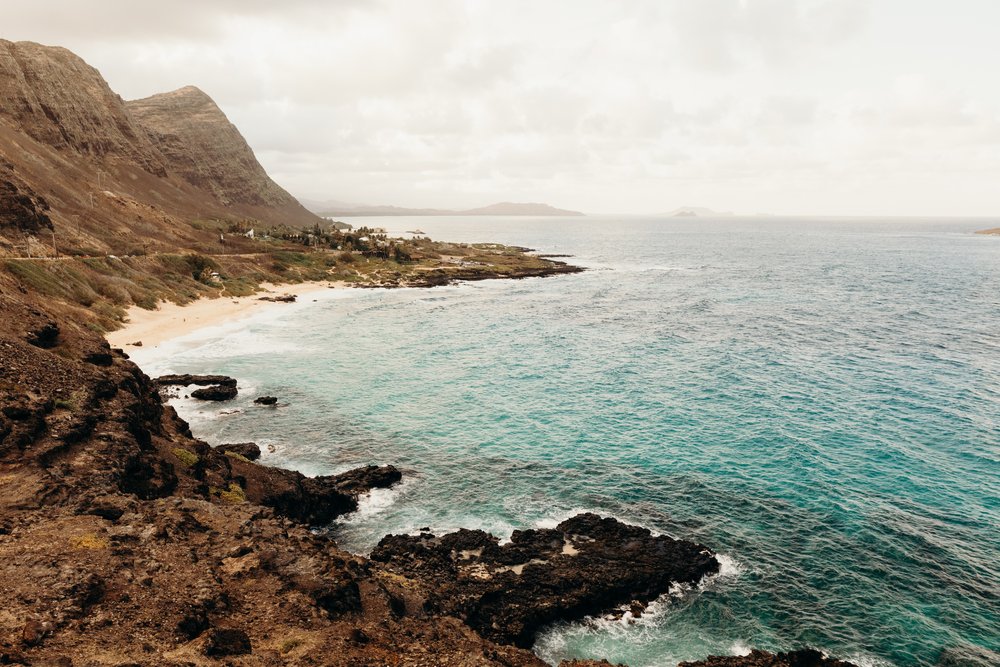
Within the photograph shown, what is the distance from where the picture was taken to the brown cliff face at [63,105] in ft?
384

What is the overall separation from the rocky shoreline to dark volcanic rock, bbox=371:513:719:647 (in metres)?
0.08

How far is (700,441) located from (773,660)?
64.9 feet

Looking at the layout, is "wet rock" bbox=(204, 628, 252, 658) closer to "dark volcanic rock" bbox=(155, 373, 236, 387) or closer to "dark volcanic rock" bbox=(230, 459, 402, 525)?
"dark volcanic rock" bbox=(230, 459, 402, 525)

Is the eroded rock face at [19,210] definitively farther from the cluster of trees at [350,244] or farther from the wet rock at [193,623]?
the wet rock at [193,623]

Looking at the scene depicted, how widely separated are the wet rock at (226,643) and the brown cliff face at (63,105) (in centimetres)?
14581

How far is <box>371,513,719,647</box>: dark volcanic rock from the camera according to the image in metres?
19.9

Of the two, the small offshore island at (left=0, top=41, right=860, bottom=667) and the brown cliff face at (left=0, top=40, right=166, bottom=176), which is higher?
the brown cliff face at (left=0, top=40, right=166, bottom=176)

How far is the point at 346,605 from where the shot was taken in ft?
50.2

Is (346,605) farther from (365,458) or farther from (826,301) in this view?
(826,301)

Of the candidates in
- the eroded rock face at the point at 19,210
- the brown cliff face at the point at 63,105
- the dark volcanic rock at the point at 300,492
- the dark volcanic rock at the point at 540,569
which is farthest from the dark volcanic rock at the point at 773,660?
the brown cliff face at the point at 63,105

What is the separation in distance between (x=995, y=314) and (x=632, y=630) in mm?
94382

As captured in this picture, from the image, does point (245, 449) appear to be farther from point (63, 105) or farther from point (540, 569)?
point (63, 105)

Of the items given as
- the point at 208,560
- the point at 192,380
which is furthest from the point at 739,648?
the point at 192,380

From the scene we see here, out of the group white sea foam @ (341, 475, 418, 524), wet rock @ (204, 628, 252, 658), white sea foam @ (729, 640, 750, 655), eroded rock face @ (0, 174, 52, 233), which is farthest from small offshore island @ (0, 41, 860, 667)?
eroded rock face @ (0, 174, 52, 233)
